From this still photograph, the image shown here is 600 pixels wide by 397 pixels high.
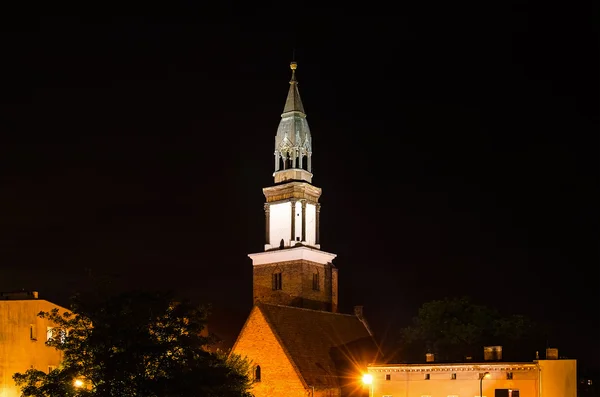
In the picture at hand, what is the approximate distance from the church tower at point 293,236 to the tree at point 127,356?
134ft

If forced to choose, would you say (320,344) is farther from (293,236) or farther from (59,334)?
(59,334)

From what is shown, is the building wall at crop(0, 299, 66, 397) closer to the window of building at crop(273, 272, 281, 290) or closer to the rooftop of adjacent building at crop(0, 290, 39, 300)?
the rooftop of adjacent building at crop(0, 290, 39, 300)

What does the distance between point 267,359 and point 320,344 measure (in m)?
5.92

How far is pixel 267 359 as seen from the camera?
75.9m

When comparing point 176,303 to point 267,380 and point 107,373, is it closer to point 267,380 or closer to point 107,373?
point 107,373

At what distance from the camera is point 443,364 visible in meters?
72.6

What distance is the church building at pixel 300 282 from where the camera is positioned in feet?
256

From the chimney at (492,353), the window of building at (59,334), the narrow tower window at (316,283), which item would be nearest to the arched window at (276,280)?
the narrow tower window at (316,283)

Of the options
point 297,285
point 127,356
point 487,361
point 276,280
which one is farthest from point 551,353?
point 276,280

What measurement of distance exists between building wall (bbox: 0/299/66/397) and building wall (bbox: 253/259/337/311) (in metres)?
23.2

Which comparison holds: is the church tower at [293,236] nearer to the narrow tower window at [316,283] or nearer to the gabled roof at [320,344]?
the narrow tower window at [316,283]

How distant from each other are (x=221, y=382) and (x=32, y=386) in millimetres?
8890

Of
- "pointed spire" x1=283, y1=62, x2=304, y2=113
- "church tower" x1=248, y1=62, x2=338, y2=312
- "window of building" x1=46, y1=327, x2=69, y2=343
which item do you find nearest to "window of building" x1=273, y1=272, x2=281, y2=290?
"church tower" x1=248, y1=62, x2=338, y2=312

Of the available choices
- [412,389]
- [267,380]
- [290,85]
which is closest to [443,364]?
[412,389]
